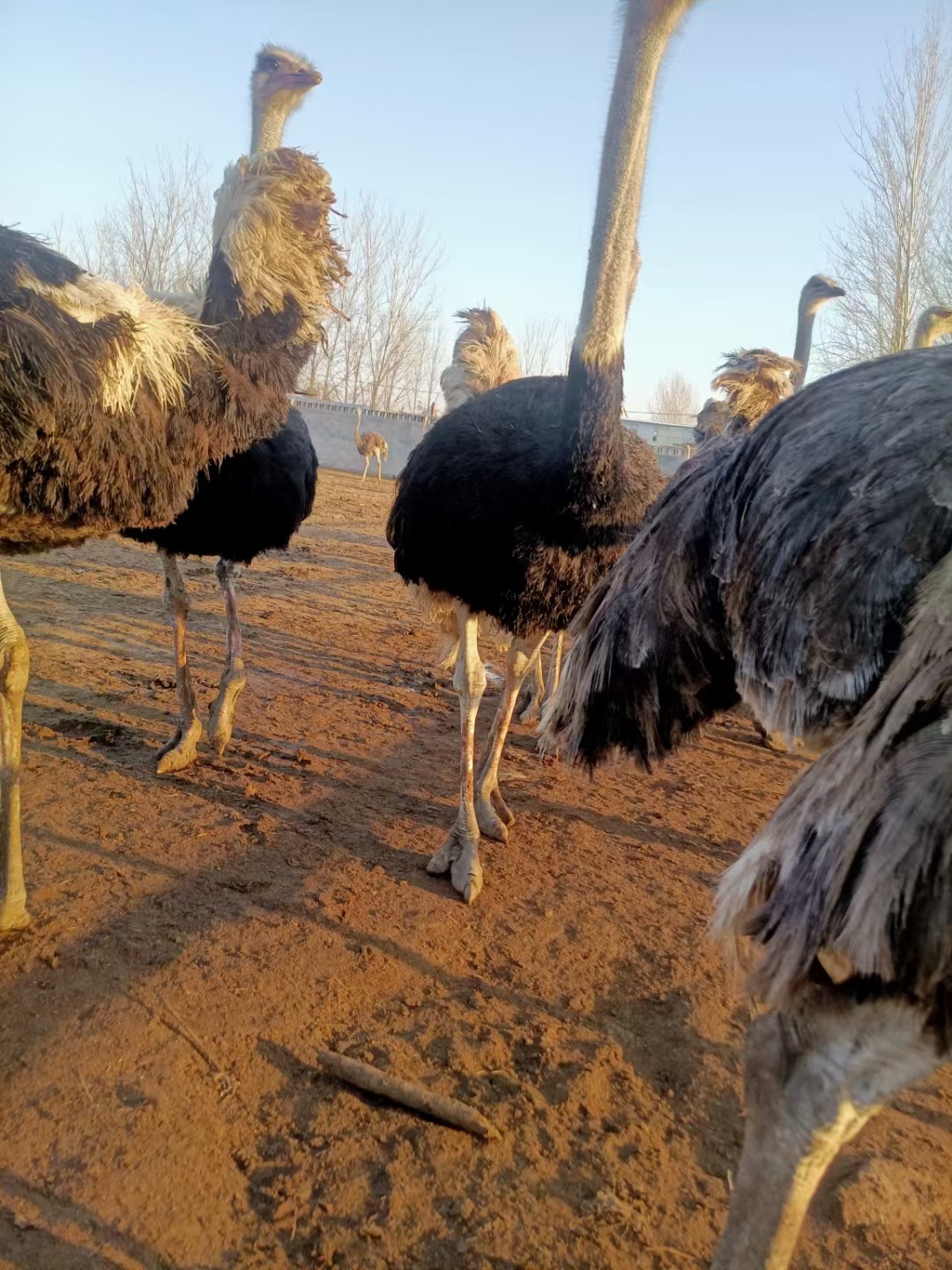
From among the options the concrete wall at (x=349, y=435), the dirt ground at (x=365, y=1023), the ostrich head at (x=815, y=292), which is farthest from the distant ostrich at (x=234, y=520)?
the concrete wall at (x=349, y=435)

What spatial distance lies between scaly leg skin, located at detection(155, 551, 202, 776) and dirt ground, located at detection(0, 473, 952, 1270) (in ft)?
0.26

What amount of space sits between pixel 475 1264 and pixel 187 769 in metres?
2.20

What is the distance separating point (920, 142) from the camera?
1231 centimetres

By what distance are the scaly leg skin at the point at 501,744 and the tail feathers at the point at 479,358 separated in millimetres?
2465

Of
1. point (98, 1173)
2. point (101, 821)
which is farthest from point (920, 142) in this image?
point (98, 1173)

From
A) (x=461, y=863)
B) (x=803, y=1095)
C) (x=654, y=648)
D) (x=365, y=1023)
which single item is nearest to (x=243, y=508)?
Result: (x=461, y=863)

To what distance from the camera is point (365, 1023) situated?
2.00m

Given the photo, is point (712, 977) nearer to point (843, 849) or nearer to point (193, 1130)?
point (193, 1130)

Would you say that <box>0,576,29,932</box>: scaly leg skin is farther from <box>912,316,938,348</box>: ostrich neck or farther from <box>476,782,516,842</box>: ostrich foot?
<box>912,316,938,348</box>: ostrich neck

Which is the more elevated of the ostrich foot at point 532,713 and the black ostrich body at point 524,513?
the black ostrich body at point 524,513

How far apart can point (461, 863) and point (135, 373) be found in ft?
5.40

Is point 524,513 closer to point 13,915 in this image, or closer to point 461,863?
point 461,863

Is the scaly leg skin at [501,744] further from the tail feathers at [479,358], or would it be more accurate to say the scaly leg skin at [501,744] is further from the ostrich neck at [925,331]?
the ostrich neck at [925,331]

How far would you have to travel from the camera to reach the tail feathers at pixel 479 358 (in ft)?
17.3
